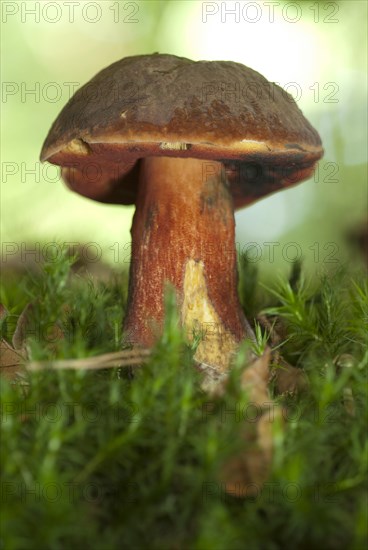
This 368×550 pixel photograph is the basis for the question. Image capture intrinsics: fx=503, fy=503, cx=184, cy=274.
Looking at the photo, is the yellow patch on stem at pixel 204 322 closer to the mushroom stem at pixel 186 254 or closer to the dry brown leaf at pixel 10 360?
the mushroom stem at pixel 186 254

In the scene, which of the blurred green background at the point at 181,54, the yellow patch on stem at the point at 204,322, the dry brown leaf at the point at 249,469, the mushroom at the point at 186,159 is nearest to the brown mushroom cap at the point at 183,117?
the mushroom at the point at 186,159

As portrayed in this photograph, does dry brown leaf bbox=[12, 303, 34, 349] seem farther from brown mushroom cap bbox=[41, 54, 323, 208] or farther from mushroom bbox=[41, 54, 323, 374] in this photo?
brown mushroom cap bbox=[41, 54, 323, 208]

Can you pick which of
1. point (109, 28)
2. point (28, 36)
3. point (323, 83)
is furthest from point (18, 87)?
point (323, 83)

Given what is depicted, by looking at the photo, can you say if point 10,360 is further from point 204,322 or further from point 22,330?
point 204,322

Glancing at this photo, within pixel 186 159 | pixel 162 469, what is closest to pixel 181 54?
pixel 186 159

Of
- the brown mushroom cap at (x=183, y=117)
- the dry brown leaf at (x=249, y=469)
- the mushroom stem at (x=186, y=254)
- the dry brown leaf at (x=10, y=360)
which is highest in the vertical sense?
A: the brown mushroom cap at (x=183, y=117)

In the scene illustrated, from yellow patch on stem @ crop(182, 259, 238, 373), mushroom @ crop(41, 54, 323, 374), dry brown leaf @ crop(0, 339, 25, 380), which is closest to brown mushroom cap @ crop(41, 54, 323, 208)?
mushroom @ crop(41, 54, 323, 374)
